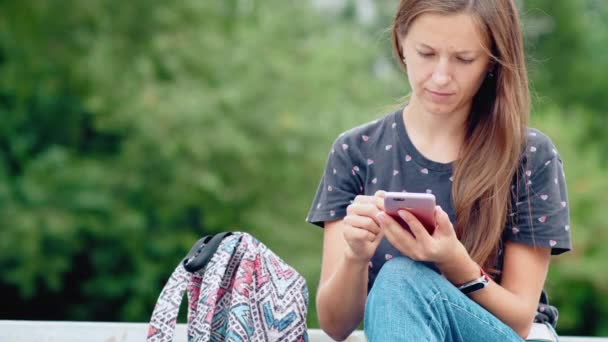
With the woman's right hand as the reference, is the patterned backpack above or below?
below

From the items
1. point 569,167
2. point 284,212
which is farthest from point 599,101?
point 284,212

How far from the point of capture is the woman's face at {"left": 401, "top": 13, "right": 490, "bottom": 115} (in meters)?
2.09

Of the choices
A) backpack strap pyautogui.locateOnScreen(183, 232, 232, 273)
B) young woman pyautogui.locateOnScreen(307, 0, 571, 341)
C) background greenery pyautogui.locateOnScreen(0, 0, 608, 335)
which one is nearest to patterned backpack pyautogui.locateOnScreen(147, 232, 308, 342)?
backpack strap pyautogui.locateOnScreen(183, 232, 232, 273)

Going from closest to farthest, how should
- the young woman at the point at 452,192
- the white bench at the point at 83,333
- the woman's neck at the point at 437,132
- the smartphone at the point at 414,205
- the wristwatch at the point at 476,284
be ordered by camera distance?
1. the smartphone at the point at 414,205
2. the young woman at the point at 452,192
3. the wristwatch at the point at 476,284
4. the woman's neck at the point at 437,132
5. the white bench at the point at 83,333

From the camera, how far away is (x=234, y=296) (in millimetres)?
2076

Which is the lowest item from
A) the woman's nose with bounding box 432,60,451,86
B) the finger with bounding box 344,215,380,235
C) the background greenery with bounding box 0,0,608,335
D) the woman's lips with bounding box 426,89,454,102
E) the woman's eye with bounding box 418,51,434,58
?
the background greenery with bounding box 0,0,608,335

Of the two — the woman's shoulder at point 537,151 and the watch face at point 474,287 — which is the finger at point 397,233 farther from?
the woman's shoulder at point 537,151

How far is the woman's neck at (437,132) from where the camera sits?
230cm

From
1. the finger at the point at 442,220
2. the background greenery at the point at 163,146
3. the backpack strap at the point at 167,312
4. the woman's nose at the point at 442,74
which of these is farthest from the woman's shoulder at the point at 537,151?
the background greenery at the point at 163,146

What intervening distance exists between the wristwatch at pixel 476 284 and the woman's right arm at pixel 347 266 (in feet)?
0.75

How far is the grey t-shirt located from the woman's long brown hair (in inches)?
1.5

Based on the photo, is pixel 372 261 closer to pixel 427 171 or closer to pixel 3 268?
pixel 427 171

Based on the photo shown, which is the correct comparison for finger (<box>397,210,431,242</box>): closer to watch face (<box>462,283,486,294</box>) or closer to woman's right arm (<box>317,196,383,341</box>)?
woman's right arm (<box>317,196,383,341</box>)

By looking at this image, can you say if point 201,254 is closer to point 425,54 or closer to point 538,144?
point 425,54
